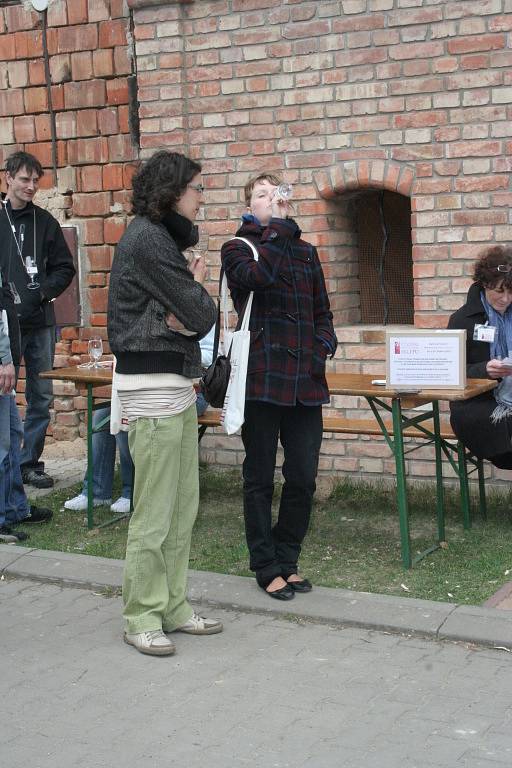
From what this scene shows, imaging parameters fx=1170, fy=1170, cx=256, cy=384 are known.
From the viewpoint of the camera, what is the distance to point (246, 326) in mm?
5141

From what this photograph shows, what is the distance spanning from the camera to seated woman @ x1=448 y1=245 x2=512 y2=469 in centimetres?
601

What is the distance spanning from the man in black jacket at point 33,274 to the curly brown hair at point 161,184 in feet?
9.41

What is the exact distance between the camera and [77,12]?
8.30 m

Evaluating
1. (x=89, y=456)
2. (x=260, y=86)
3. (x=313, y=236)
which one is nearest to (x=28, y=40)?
(x=260, y=86)

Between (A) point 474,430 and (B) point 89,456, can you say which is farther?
(B) point 89,456

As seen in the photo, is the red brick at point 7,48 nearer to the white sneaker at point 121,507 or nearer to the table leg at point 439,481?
the white sneaker at point 121,507

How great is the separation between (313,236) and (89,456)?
6.55ft

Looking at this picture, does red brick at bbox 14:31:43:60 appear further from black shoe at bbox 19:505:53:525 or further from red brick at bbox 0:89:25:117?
black shoe at bbox 19:505:53:525

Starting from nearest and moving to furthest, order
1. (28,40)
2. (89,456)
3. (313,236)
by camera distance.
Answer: (89,456), (313,236), (28,40)

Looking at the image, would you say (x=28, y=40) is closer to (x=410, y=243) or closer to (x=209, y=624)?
(x=410, y=243)

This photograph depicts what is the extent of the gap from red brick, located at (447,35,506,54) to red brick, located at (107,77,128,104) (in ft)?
8.11

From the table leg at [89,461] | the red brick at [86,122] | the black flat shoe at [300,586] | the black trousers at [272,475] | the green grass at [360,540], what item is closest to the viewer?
the black trousers at [272,475]

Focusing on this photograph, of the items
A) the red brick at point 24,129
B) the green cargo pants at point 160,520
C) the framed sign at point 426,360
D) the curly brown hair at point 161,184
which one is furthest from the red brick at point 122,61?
the green cargo pants at point 160,520

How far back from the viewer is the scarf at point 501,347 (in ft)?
19.8
